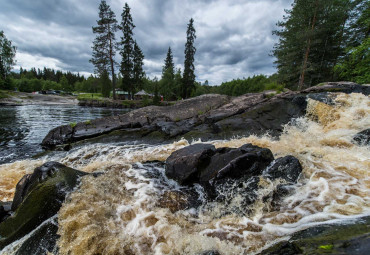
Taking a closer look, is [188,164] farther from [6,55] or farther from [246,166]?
[6,55]

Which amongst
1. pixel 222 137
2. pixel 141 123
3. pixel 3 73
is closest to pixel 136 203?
pixel 222 137

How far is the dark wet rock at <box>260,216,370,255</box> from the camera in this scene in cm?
164

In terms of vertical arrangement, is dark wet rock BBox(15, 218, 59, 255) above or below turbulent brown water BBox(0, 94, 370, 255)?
below

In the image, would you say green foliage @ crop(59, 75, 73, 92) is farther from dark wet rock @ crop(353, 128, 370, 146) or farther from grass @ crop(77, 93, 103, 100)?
dark wet rock @ crop(353, 128, 370, 146)

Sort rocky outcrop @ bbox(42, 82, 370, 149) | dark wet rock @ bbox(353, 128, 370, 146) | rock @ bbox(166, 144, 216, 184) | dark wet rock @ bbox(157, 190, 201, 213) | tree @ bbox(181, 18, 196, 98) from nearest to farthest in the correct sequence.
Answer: dark wet rock @ bbox(157, 190, 201, 213)
rock @ bbox(166, 144, 216, 184)
dark wet rock @ bbox(353, 128, 370, 146)
rocky outcrop @ bbox(42, 82, 370, 149)
tree @ bbox(181, 18, 196, 98)

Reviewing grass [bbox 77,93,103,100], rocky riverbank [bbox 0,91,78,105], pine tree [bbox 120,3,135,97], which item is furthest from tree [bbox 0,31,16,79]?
pine tree [bbox 120,3,135,97]

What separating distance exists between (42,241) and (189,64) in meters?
43.8

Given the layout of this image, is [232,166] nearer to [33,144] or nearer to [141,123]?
[141,123]

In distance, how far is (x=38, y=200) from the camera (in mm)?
3371

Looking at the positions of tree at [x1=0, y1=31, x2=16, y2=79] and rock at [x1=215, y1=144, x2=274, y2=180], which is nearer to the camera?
rock at [x1=215, y1=144, x2=274, y2=180]

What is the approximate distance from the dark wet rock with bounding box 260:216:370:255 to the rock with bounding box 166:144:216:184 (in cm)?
272

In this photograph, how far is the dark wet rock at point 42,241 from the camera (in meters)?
2.83

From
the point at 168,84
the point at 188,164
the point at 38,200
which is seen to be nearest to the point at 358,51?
the point at 188,164

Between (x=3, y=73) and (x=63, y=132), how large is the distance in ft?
199
